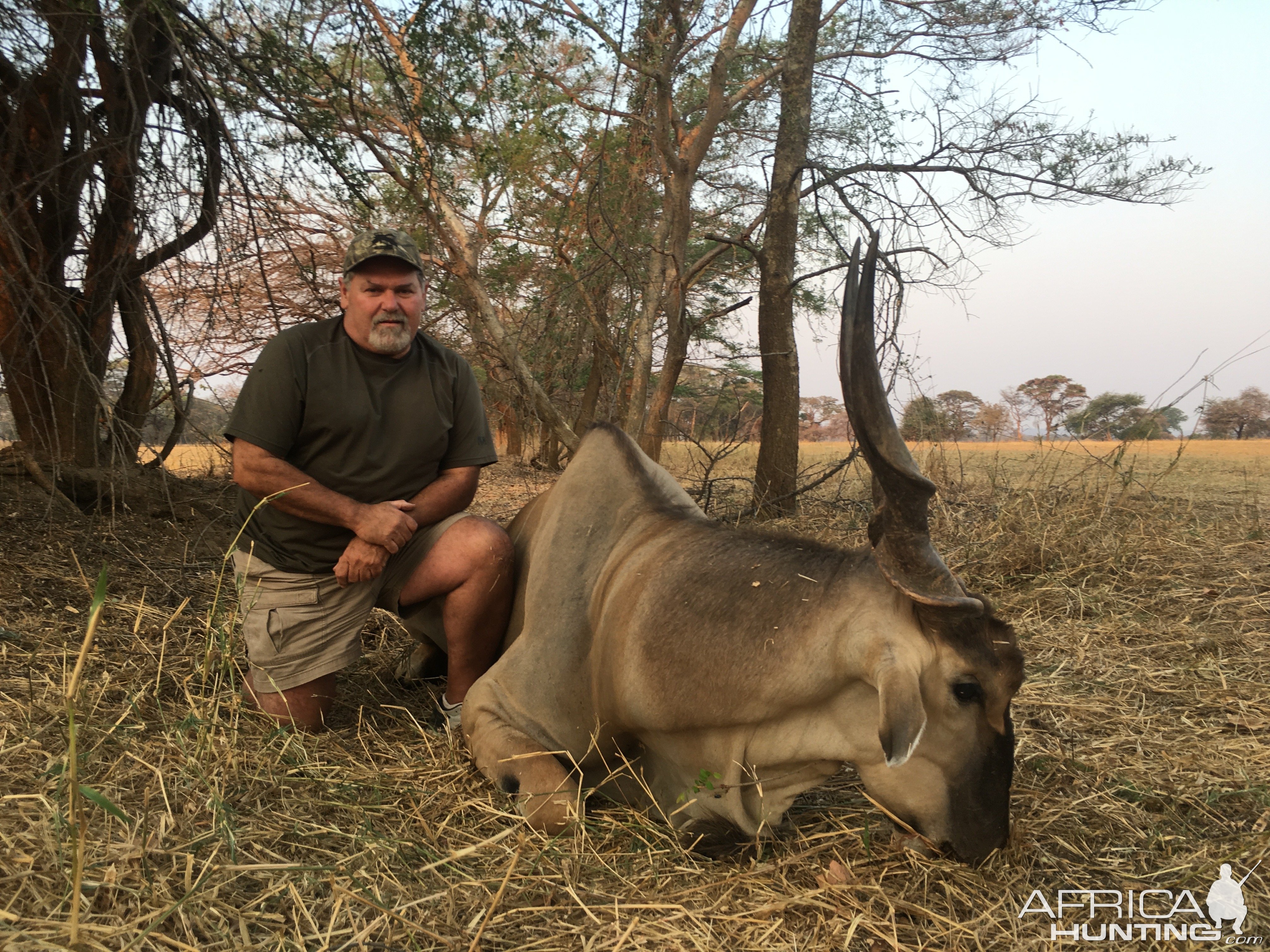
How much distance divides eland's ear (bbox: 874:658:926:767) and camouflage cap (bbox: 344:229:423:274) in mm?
2445

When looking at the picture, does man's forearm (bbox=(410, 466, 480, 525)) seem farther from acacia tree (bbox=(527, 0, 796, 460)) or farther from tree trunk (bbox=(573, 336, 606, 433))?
tree trunk (bbox=(573, 336, 606, 433))

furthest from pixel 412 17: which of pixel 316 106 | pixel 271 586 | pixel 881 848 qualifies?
pixel 881 848

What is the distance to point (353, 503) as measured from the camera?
10.7 ft

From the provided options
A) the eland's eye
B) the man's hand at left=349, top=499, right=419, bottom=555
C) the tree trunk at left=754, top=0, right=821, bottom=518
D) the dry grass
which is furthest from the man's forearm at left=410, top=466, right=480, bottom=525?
the tree trunk at left=754, top=0, right=821, bottom=518

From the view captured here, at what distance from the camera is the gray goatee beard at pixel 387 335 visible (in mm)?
3398

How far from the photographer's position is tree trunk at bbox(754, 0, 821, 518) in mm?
6688

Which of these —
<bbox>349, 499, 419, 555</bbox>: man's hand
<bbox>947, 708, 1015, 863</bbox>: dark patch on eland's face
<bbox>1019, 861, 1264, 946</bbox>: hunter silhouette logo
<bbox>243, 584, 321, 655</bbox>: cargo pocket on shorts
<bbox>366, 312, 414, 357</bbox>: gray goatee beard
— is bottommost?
<bbox>1019, 861, 1264, 946</bbox>: hunter silhouette logo

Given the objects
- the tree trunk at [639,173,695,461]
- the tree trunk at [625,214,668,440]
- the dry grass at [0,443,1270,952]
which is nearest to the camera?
the dry grass at [0,443,1270,952]

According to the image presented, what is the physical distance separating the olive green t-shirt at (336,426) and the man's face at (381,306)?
0.07m

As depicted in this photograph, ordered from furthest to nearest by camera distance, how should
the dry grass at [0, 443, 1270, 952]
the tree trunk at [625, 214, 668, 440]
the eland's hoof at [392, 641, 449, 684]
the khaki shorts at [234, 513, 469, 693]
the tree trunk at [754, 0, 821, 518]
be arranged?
1. the tree trunk at [754, 0, 821, 518]
2. the tree trunk at [625, 214, 668, 440]
3. the eland's hoof at [392, 641, 449, 684]
4. the khaki shorts at [234, 513, 469, 693]
5. the dry grass at [0, 443, 1270, 952]

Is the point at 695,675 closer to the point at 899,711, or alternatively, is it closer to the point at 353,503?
the point at 899,711

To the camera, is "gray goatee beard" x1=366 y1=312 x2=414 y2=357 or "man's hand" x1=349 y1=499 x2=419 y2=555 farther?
"gray goatee beard" x1=366 y1=312 x2=414 y2=357

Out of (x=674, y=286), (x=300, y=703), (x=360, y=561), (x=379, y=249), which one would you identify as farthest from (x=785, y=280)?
(x=300, y=703)

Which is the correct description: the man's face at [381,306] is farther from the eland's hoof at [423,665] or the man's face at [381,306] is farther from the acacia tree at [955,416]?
the acacia tree at [955,416]
